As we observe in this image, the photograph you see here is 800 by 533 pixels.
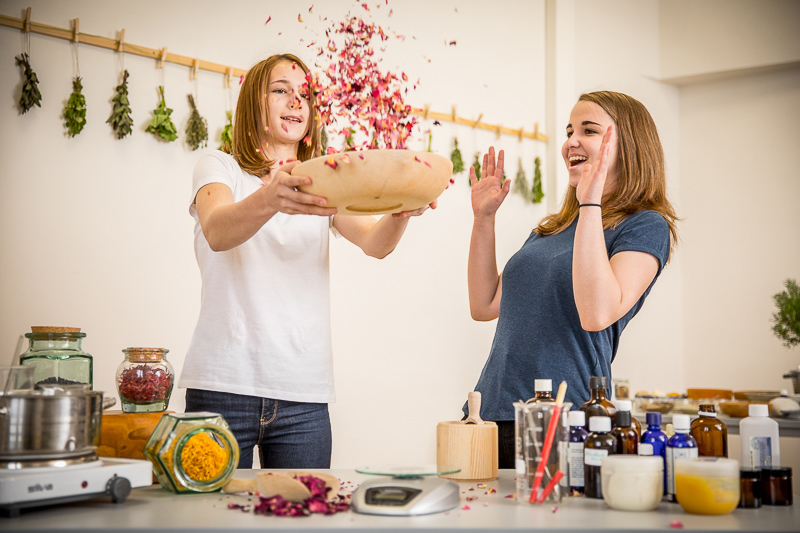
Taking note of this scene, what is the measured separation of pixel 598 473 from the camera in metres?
1.25

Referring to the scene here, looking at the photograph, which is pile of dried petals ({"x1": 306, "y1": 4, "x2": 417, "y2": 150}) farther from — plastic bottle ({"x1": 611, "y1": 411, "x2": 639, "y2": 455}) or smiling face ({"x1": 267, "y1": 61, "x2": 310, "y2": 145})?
plastic bottle ({"x1": 611, "y1": 411, "x2": 639, "y2": 455})

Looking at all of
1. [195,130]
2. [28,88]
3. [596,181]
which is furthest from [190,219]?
[596,181]

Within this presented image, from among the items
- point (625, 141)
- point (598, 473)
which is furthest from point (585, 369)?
point (625, 141)

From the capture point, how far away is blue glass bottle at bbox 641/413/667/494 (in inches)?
50.2

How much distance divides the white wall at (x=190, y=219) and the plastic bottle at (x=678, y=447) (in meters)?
2.33

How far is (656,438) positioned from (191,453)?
2.72ft

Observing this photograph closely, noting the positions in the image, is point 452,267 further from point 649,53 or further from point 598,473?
point 598,473

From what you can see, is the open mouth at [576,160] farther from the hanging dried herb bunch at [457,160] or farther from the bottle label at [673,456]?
the hanging dried herb bunch at [457,160]

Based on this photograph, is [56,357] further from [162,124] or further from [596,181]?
[162,124]

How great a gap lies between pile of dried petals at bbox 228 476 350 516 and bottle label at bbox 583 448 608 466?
16.6 inches

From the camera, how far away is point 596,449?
49.2 inches

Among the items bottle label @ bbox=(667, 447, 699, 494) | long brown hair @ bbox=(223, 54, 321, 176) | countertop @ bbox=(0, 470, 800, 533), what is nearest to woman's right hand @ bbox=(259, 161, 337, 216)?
long brown hair @ bbox=(223, 54, 321, 176)

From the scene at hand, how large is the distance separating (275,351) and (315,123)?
2.13ft

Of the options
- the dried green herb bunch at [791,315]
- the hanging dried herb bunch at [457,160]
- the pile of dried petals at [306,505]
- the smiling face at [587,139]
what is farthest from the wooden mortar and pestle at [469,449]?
the dried green herb bunch at [791,315]
